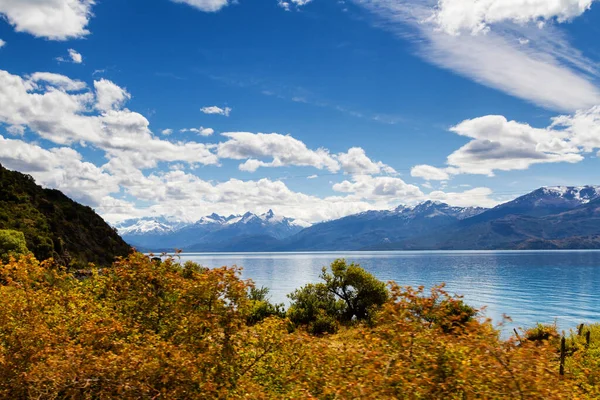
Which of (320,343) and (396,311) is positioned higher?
(396,311)

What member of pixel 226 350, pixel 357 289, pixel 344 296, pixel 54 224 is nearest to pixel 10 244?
pixel 54 224

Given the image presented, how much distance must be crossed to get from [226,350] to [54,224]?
125 m

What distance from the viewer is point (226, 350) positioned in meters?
12.3

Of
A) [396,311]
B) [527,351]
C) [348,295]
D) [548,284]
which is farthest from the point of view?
[548,284]

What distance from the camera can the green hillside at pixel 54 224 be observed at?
9562 centimetres

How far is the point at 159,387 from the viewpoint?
11.2 m

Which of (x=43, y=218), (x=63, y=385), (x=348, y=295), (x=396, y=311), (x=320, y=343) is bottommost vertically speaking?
(x=348, y=295)

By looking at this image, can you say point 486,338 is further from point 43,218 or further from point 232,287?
point 43,218

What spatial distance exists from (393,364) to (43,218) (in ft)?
398

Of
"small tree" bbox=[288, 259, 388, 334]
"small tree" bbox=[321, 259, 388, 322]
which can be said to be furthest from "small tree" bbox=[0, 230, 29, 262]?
"small tree" bbox=[321, 259, 388, 322]

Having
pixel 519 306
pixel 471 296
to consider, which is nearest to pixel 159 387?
pixel 519 306

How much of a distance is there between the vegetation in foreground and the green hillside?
8509 centimetres

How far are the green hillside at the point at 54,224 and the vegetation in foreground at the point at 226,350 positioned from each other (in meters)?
85.1

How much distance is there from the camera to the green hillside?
314ft
